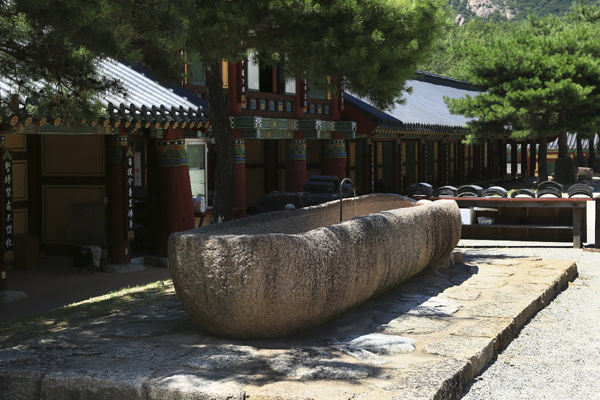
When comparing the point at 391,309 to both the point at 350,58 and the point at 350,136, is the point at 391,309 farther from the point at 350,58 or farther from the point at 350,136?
the point at 350,136

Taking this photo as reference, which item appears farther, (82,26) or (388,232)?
(388,232)

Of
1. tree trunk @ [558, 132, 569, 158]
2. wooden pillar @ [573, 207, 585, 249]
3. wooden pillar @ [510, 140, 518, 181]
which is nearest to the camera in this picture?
wooden pillar @ [573, 207, 585, 249]

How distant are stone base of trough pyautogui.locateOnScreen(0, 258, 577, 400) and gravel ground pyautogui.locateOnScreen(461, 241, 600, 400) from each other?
14 cm

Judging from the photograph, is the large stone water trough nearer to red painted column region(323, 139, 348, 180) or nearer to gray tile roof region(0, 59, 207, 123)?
gray tile roof region(0, 59, 207, 123)

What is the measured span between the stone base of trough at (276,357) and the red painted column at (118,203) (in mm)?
4330

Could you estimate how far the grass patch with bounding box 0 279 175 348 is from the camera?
25.2 feet

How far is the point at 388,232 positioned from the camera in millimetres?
8305

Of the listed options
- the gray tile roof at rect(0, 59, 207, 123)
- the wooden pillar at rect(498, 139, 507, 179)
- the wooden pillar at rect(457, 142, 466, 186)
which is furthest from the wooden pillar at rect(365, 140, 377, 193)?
the wooden pillar at rect(498, 139, 507, 179)

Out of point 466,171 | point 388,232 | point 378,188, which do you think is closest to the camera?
point 388,232

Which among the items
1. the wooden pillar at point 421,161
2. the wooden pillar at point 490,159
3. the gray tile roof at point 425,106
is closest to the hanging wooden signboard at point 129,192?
the gray tile roof at point 425,106

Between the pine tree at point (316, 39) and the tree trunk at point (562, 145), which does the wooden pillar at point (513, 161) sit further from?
the pine tree at point (316, 39)

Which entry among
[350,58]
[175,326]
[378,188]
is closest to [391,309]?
[175,326]

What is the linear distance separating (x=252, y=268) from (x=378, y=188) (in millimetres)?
19122

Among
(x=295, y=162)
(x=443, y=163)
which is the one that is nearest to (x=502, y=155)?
(x=443, y=163)
